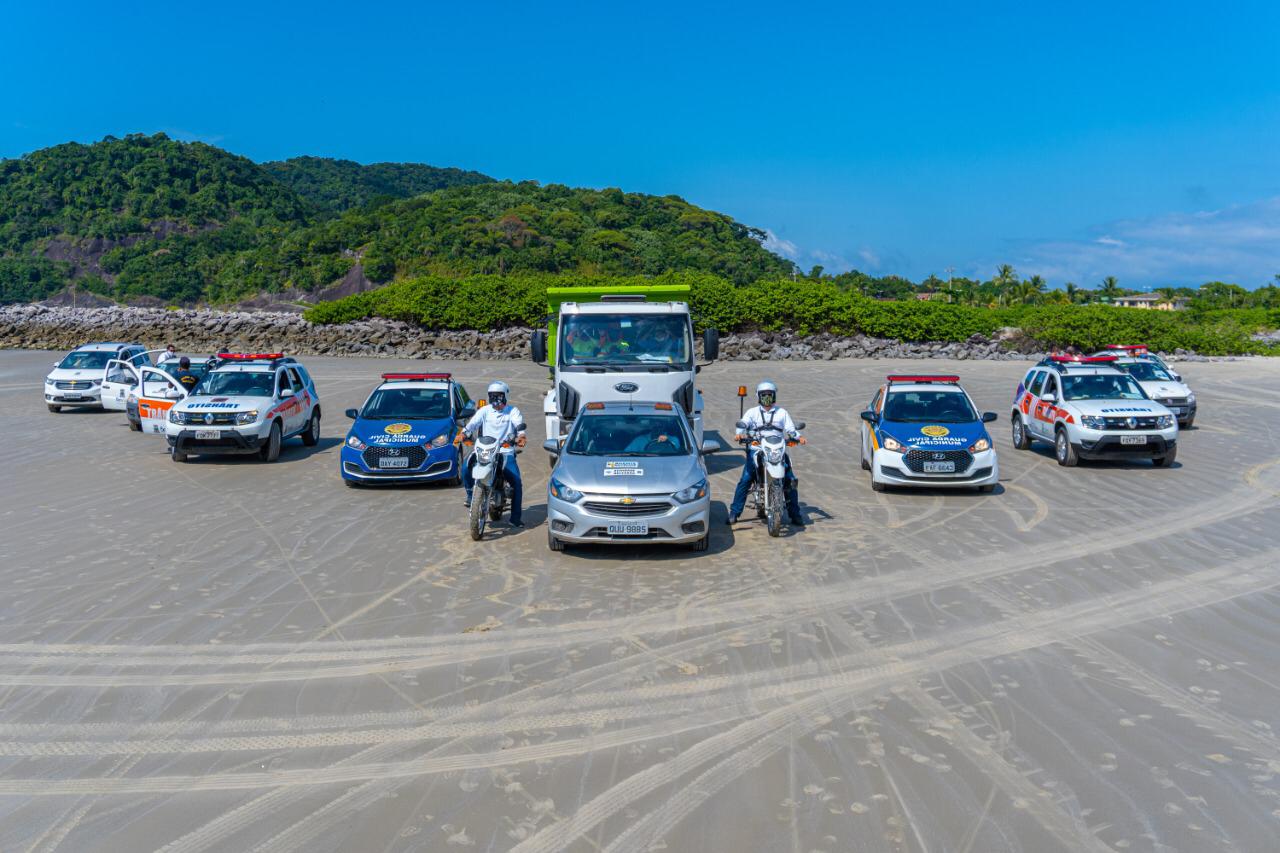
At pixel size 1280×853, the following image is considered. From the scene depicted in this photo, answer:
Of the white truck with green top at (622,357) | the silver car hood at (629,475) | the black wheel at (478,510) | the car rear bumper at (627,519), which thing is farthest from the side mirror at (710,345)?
the car rear bumper at (627,519)

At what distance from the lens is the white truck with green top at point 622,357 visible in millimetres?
17031

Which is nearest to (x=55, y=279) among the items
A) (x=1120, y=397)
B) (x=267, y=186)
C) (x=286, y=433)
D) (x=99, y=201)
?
(x=99, y=201)

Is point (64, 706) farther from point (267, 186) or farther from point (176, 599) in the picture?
point (267, 186)

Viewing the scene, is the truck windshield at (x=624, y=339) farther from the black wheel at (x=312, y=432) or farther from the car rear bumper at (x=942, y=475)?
the black wheel at (x=312, y=432)

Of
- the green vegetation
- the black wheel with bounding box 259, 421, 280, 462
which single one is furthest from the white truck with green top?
the green vegetation

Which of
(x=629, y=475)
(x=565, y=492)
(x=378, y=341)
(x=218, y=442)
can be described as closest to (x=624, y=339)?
(x=629, y=475)

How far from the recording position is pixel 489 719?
275 inches

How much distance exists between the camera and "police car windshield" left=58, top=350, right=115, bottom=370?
93.0ft

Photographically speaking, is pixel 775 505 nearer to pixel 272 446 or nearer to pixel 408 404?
pixel 408 404

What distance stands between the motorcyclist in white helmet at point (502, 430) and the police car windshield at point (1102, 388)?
11230 mm

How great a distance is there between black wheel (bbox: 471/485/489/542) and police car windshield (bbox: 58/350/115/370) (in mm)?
20303

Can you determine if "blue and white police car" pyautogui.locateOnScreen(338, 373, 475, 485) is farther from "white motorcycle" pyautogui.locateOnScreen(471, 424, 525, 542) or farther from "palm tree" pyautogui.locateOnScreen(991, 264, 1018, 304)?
"palm tree" pyautogui.locateOnScreen(991, 264, 1018, 304)

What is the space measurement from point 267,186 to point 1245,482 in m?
114

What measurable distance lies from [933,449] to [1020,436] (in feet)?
21.5
